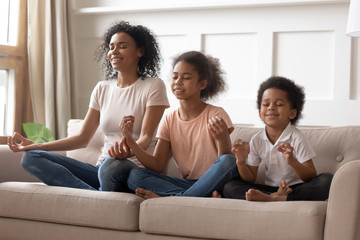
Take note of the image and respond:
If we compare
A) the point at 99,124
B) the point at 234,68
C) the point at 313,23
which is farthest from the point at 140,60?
the point at 313,23

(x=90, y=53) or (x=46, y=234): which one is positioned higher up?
(x=90, y=53)

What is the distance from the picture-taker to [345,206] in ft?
5.82

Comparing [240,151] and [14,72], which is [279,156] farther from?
[14,72]

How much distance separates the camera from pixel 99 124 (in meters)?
2.79

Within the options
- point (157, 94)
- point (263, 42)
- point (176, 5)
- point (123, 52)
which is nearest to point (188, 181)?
point (157, 94)

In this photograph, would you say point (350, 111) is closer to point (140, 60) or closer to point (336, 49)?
point (336, 49)

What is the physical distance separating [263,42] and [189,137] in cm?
109

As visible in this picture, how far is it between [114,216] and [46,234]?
0.33m

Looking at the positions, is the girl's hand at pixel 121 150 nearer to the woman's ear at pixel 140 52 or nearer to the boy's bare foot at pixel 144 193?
the boy's bare foot at pixel 144 193

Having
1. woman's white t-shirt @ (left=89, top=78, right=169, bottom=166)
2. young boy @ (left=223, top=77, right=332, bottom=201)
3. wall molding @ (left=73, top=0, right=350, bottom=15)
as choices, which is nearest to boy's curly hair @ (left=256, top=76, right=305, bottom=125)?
young boy @ (left=223, top=77, right=332, bottom=201)

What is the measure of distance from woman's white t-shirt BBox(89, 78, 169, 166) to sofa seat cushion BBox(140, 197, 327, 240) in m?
0.48

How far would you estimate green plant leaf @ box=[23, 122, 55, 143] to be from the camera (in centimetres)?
353

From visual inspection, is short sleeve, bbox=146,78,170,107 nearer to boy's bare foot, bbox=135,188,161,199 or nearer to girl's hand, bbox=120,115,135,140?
girl's hand, bbox=120,115,135,140

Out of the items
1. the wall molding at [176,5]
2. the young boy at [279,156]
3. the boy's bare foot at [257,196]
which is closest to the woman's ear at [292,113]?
the young boy at [279,156]
